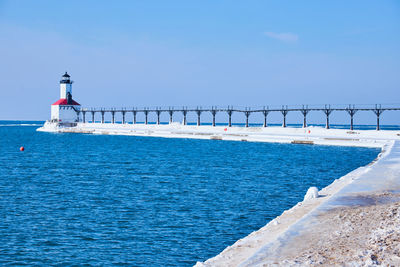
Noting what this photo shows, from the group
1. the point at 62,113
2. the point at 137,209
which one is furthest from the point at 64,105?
the point at 137,209

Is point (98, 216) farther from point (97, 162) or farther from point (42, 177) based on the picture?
point (97, 162)

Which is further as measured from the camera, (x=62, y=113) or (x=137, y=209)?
(x=62, y=113)

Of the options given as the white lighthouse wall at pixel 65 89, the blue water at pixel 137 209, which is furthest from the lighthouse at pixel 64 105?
the blue water at pixel 137 209

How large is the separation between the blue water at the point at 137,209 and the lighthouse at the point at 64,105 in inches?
2805

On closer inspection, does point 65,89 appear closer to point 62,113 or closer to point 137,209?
point 62,113

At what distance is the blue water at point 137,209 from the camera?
11.9m

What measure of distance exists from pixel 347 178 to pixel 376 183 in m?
3.60

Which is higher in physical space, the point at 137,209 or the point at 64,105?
the point at 64,105

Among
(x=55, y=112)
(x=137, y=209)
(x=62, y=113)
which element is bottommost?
(x=137, y=209)

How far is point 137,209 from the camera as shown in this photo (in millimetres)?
16922

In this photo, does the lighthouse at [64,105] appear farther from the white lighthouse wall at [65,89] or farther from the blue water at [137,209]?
the blue water at [137,209]

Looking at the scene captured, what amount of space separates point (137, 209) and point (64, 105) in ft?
292

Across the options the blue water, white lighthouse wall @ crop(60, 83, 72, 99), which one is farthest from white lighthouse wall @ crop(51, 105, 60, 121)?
the blue water

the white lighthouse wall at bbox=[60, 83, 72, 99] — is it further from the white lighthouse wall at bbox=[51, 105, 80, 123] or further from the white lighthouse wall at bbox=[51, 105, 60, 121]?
the white lighthouse wall at bbox=[51, 105, 60, 121]
